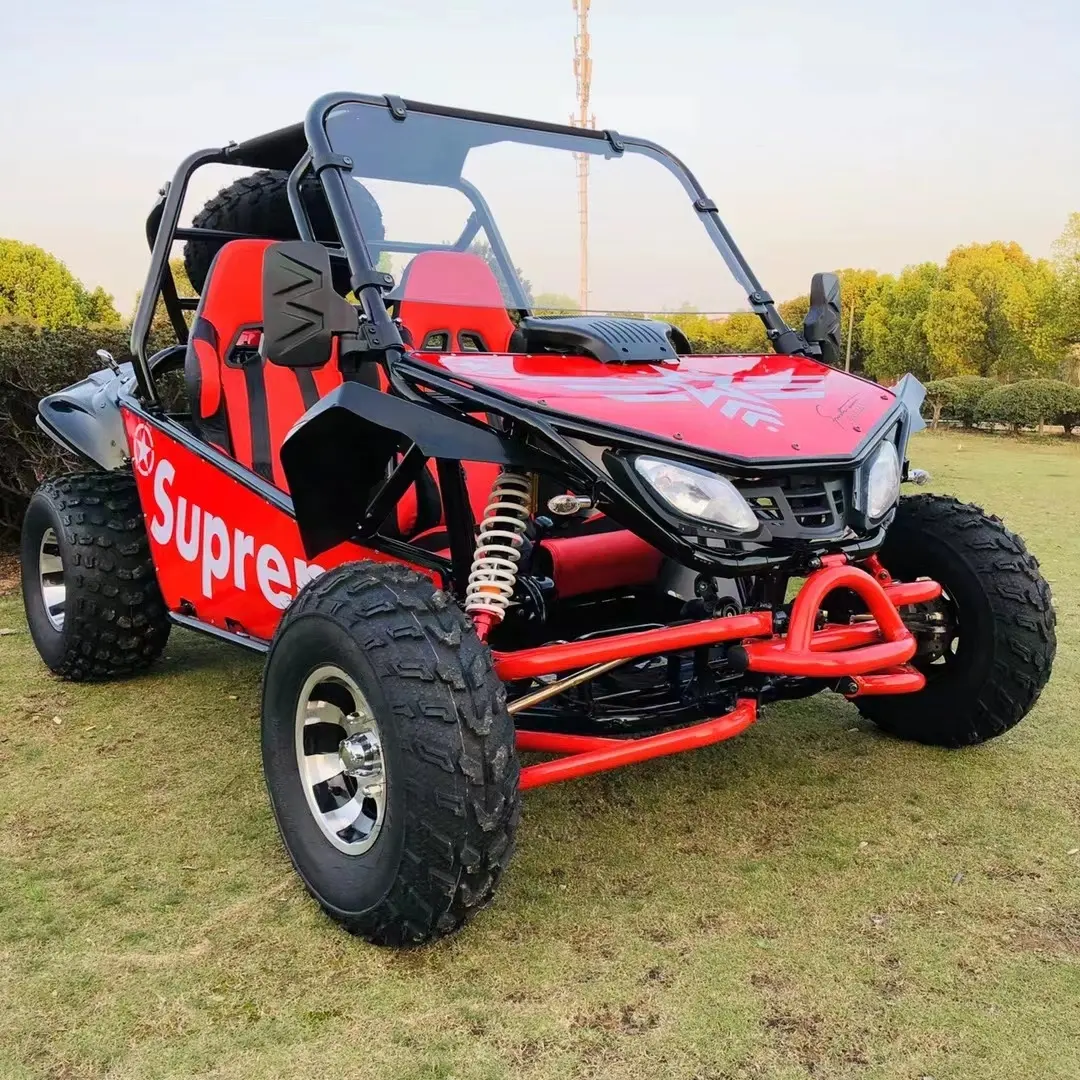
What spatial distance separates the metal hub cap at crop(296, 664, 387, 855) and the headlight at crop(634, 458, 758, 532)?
0.85 m

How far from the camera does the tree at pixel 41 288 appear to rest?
123ft

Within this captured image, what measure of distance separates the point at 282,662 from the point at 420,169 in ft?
5.56

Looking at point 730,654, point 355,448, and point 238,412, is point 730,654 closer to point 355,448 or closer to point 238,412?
point 355,448

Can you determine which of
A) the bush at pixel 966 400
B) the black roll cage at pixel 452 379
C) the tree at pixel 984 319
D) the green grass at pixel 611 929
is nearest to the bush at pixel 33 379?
the black roll cage at pixel 452 379

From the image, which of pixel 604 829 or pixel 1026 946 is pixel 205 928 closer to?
pixel 604 829

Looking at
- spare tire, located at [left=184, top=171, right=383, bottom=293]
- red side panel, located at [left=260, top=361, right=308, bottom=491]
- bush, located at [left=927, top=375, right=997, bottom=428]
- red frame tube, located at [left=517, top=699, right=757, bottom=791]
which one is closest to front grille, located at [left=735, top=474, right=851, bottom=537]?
red frame tube, located at [left=517, top=699, right=757, bottom=791]

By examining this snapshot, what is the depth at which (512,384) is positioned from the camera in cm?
260

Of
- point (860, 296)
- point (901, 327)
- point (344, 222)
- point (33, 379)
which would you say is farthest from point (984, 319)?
point (344, 222)

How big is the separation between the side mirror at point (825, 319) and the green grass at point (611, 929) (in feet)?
4.59

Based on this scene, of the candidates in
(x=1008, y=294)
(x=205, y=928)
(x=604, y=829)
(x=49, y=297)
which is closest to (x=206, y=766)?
(x=205, y=928)

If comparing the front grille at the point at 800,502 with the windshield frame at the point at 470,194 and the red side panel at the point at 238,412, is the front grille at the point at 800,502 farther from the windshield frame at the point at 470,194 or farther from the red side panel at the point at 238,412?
the red side panel at the point at 238,412

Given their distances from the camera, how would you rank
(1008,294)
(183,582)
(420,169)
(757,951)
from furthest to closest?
(1008,294)
(183,582)
(420,169)
(757,951)

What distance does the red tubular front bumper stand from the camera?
2.50m

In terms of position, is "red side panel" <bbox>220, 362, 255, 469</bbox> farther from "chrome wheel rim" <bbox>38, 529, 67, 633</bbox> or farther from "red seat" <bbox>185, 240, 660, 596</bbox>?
"chrome wheel rim" <bbox>38, 529, 67, 633</bbox>
